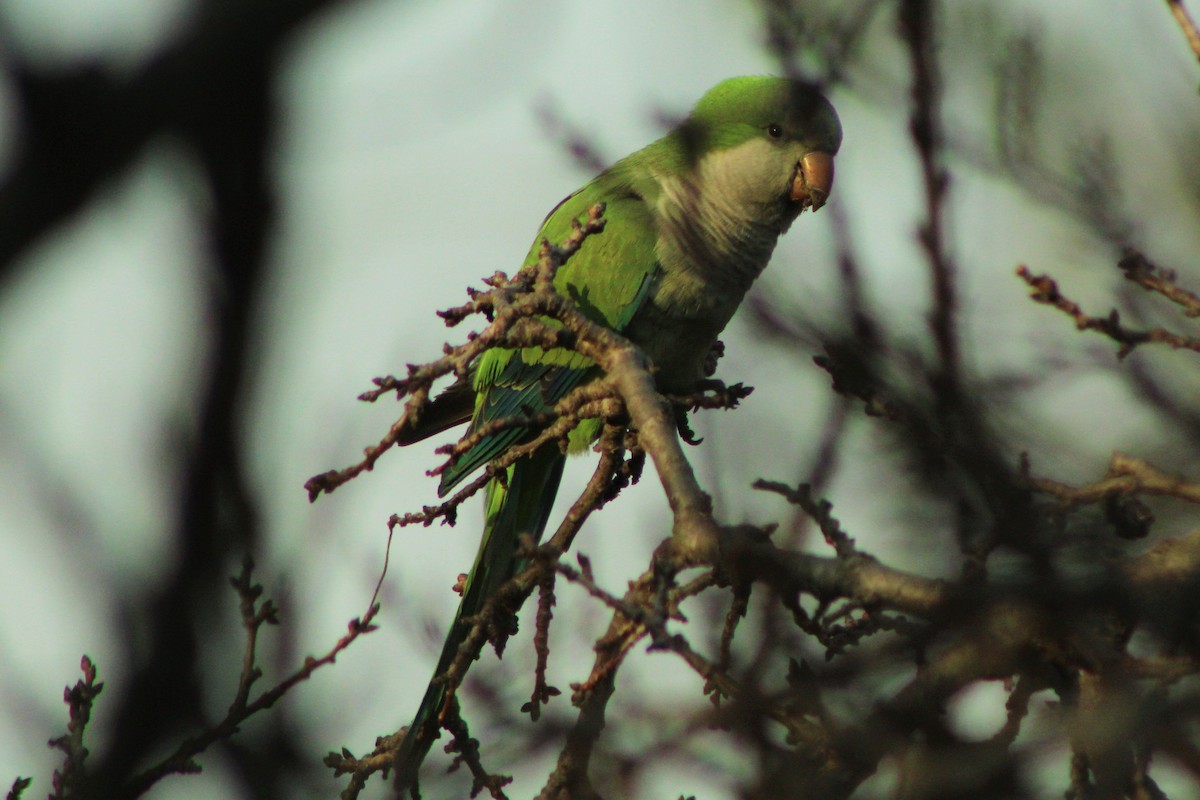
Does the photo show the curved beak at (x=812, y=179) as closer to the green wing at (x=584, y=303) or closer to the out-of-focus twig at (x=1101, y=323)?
the green wing at (x=584, y=303)

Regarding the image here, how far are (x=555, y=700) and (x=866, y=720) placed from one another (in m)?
2.29

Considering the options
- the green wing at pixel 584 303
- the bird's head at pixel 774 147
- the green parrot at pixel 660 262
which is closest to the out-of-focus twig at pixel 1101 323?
the green parrot at pixel 660 262

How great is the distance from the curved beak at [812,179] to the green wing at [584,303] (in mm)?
692

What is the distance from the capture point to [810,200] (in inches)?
198

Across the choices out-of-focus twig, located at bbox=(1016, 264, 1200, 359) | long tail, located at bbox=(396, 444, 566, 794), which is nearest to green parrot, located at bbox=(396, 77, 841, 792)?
long tail, located at bbox=(396, 444, 566, 794)

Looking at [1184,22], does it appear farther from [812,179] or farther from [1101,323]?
[812,179]

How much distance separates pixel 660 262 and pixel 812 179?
84cm

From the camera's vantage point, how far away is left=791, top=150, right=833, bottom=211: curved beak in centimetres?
499

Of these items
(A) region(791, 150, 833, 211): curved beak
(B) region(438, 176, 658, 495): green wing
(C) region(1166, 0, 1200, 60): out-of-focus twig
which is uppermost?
(A) region(791, 150, 833, 211): curved beak

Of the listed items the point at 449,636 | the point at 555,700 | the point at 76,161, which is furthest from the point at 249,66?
the point at 449,636

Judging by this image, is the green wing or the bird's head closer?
the green wing

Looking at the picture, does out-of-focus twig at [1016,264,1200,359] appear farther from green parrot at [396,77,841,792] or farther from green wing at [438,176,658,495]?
green wing at [438,176,658,495]

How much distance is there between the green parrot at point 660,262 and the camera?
449 centimetres

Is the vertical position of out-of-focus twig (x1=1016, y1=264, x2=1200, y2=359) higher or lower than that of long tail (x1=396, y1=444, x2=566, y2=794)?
lower
